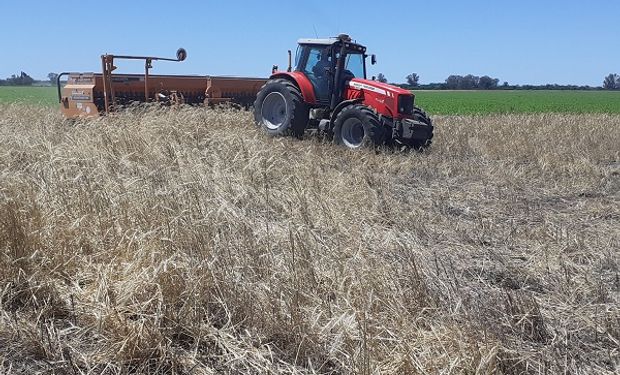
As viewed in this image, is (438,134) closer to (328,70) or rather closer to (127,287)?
(328,70)

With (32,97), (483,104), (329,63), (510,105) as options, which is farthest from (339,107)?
(510,105)

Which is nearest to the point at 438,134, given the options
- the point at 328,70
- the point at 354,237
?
the point at 328,70

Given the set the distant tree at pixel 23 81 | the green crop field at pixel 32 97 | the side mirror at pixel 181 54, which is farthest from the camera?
the distant tree at pixel 23 81

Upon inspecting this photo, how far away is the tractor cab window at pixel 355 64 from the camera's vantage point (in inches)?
392

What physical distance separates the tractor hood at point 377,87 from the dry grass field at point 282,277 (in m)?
3.55

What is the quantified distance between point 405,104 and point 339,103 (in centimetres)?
111

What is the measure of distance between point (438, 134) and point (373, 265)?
9192 millimetres

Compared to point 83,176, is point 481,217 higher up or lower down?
lower down

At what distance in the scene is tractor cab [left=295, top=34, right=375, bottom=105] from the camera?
9.67 metres

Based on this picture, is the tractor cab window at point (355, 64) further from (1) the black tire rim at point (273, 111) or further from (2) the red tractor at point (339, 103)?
(1) the black tire rim at point (273, 111)

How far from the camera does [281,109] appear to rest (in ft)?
34.6

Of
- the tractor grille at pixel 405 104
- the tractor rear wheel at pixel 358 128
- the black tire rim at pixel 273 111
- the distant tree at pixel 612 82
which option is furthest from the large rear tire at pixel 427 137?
the distant tree at pixel 612 82

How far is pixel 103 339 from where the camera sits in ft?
8.90

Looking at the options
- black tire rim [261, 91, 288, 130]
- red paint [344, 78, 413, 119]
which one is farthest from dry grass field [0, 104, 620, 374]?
black tire rim [261, 91, 288, 130]
